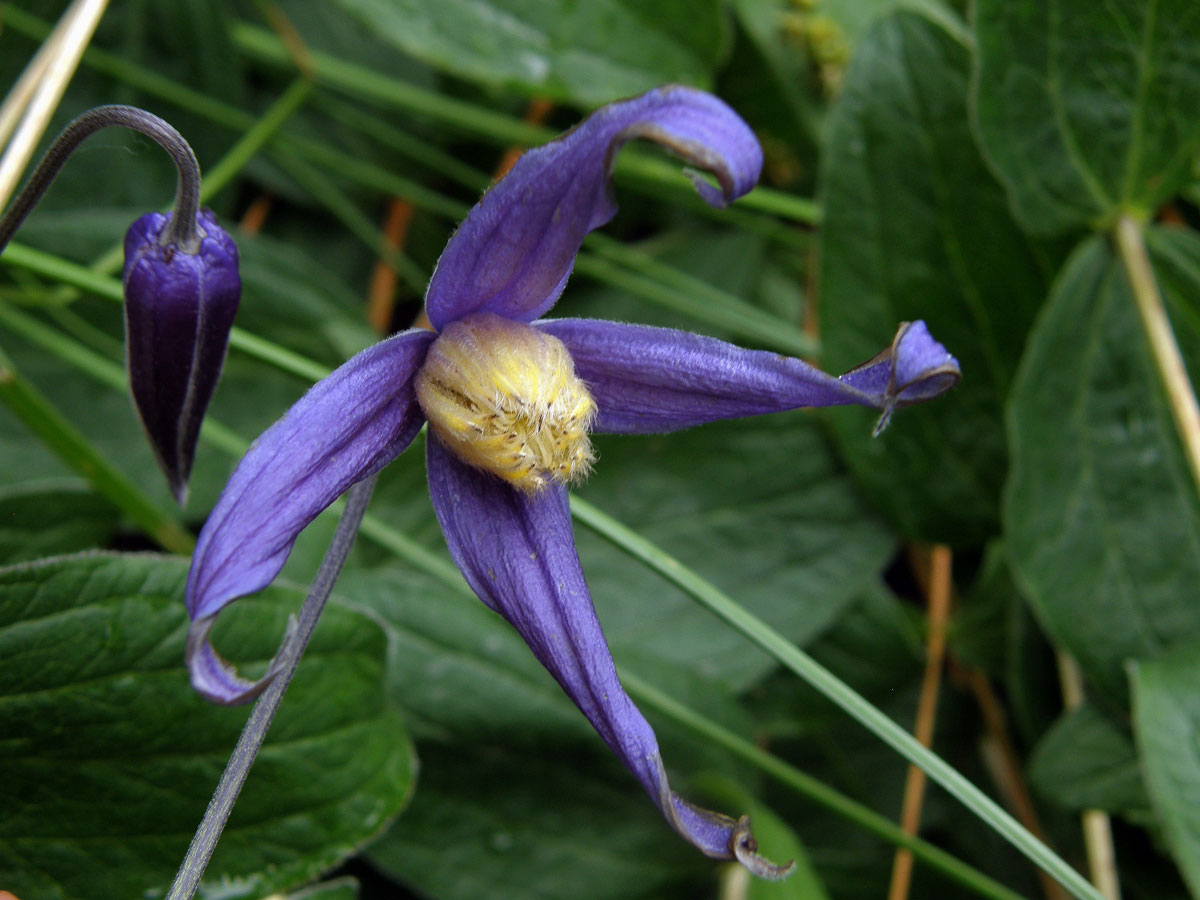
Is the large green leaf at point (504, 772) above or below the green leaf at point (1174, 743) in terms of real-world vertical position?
below

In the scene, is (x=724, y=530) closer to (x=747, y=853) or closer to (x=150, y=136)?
(x=747, y=853)

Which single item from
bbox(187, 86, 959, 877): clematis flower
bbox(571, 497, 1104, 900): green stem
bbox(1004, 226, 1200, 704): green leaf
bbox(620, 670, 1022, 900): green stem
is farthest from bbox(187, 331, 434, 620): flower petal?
bbox(1004, 226, 1200, 704): green leaf

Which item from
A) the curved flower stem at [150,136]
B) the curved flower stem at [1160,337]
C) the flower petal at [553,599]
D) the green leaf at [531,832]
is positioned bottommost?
the green leaf at [531,832]

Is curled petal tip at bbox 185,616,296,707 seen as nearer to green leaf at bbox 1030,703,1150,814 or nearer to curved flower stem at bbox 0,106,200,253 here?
curved flower stem at bbox 0,106,200,253

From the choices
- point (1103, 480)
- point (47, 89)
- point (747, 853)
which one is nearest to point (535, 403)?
point (747, 853)

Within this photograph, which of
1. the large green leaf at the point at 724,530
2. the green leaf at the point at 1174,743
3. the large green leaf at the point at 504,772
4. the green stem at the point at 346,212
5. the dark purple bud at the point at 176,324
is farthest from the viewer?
the green stem at the point at 346,212

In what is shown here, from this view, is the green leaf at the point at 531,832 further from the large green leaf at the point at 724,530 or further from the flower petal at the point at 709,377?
the flower petal at the point at 709,377

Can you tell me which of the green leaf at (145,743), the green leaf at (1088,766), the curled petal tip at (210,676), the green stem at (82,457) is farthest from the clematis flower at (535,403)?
the green leaf at (1088,766)
